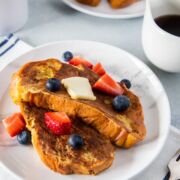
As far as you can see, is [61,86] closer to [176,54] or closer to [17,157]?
[17,157]

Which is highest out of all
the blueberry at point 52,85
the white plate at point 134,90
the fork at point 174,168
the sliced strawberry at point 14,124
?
the blueberry at point 52,85

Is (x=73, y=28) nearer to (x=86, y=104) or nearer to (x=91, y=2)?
(x=91, y=2)

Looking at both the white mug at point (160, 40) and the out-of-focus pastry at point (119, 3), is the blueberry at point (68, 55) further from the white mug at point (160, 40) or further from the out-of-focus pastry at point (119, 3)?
the out-of-focus pastry at point (119, 3)

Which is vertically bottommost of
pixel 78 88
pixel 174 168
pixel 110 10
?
pixel 174 168

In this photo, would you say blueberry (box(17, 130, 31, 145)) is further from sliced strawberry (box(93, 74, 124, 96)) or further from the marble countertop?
the marble countertop

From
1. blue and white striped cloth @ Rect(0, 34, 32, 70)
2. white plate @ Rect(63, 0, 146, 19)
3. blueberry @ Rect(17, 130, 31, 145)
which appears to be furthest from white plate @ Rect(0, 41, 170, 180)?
white plate @ Rect(63, 0, 146, 19)

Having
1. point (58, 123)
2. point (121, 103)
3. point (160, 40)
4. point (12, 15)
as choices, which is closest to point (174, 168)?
point (121, 103)

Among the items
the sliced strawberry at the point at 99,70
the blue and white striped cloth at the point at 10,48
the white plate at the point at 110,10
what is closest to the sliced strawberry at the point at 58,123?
the sliced strawberry at the point at 99,70
